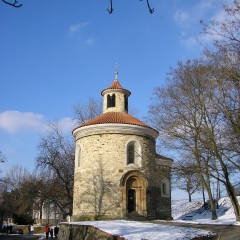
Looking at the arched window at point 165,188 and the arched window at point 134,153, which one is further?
the arched window at point 165,188

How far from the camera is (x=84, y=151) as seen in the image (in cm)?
2498

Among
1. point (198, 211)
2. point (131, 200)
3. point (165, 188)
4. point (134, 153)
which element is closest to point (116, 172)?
point (134, 153)

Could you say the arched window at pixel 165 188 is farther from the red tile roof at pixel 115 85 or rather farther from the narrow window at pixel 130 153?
the red tile roof at pixel 115 85

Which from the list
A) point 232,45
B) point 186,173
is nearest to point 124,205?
point 186,173

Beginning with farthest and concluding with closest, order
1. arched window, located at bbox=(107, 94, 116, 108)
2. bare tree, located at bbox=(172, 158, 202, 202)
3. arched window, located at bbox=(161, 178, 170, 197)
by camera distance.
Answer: arched window, located at bbox=(107, 94, 116, 108)
arched window, located at bbox=(161, 178, 170, 197)
bare tree, located at bbox=(172, 158, 202, 202)

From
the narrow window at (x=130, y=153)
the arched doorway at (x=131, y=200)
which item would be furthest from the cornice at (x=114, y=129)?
the arched doorway at (x=131, y=200)

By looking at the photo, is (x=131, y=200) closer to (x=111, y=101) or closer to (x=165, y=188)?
(x=165, y=188)

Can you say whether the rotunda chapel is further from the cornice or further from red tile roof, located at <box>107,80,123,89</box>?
red tile roof, located at <box>107,80,123,89</box>

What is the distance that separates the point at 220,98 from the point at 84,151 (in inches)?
452

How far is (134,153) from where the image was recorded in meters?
25.0

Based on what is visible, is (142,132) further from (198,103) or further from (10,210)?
(10,210)

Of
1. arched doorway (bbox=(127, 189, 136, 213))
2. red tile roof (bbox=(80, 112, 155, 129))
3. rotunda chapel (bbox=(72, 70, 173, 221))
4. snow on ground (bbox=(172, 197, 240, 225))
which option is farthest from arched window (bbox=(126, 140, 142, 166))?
snow on ground (bbox=(172, 197, 240, 225))

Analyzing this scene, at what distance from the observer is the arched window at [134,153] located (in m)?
24.8

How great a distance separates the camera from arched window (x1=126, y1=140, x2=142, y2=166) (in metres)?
24.8
